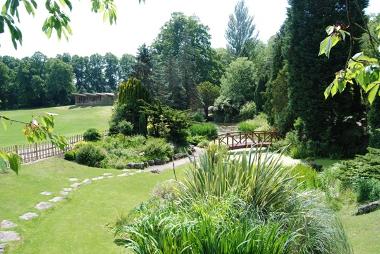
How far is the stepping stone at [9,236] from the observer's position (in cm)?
740

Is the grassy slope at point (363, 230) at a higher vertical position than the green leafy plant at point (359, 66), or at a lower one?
lower

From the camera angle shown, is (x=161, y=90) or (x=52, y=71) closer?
(x=161, y=90)

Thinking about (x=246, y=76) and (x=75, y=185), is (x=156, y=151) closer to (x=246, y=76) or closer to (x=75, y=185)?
(x=75, y=185)

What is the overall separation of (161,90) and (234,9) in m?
25.9

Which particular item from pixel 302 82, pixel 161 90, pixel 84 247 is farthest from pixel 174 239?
pixel 161 90

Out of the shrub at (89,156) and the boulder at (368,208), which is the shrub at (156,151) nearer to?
the shrub at (89,156)

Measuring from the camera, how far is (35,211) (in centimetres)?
936

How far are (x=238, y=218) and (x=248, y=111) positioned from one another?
104ft

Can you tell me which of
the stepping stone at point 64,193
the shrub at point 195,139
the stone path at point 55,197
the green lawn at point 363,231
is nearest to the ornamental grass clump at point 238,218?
the stone path at point 55,197

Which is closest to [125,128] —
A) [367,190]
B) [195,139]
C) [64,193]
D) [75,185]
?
[195,139]

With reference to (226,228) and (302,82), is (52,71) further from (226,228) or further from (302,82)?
(226,228)

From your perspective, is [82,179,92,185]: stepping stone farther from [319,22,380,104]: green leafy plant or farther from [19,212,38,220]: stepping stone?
[319,22,380,104]: green leafy plant

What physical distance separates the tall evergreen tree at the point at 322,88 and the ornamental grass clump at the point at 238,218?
40.7ft

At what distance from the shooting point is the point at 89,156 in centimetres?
1653
